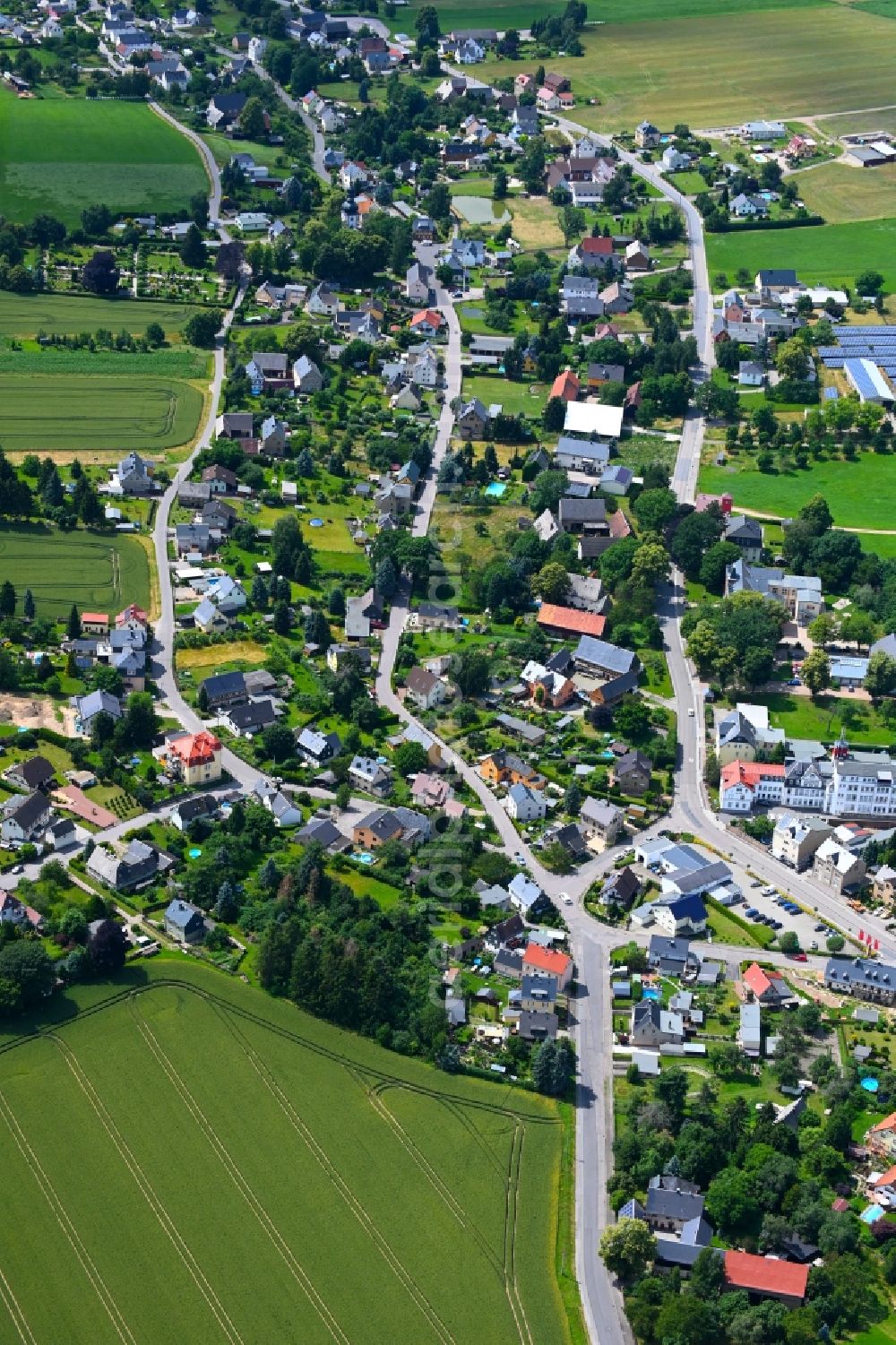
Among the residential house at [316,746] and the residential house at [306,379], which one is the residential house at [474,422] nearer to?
the residential house at [306,379]

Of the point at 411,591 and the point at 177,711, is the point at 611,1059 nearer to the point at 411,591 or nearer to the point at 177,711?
the point at 177,711

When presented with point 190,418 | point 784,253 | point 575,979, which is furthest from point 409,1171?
point 784,253

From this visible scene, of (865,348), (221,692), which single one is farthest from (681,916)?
(865,348)

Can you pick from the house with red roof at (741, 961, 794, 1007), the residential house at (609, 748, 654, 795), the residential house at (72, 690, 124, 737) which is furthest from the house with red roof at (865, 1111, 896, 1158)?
the residential house at (72, 690, 124, 737)

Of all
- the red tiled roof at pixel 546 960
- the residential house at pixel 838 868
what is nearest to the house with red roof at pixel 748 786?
the residential house at pixel 838 868

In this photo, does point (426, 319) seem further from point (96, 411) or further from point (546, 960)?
point (546, 960)
